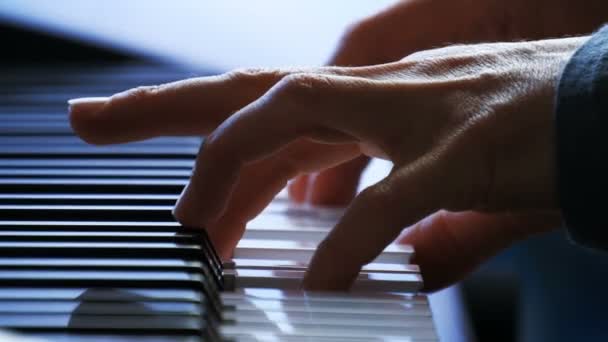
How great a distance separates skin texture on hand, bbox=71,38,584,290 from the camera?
2.51 ft

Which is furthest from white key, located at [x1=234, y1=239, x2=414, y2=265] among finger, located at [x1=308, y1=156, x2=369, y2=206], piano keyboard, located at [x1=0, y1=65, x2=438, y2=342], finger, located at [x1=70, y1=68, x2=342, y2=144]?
finger, located at [x1=308, y1=156, x2=369, y2=206]

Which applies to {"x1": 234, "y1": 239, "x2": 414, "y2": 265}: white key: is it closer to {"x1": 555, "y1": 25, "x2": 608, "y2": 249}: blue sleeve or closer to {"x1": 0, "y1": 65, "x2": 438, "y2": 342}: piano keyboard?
{"x1": 0, "y1": 65, "x2": 438, "y2": 342}: piano keyboard

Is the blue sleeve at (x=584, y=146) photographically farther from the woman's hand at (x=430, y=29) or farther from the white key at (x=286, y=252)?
the woman's hand at (x=430, y=29)

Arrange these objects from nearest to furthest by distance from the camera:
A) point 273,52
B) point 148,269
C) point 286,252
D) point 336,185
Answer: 1. point 148,269
2. point 286,252
3. point 336,185
4. point 273,52

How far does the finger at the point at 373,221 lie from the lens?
76cm

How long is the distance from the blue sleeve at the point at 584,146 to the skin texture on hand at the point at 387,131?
2 centimetres

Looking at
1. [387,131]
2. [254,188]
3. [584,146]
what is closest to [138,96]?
[254,188]

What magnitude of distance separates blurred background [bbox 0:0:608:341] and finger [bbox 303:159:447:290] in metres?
0.40

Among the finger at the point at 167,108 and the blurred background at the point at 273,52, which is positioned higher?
the finger at the point at 167,108

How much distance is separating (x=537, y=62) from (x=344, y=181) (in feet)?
1.17

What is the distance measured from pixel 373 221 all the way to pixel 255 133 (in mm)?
128

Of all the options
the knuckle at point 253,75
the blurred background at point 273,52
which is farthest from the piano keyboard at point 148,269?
the blurred background at point 273,52

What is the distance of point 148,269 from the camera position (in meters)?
0.73

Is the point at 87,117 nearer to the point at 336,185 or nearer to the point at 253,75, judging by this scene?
the point at 253,75
